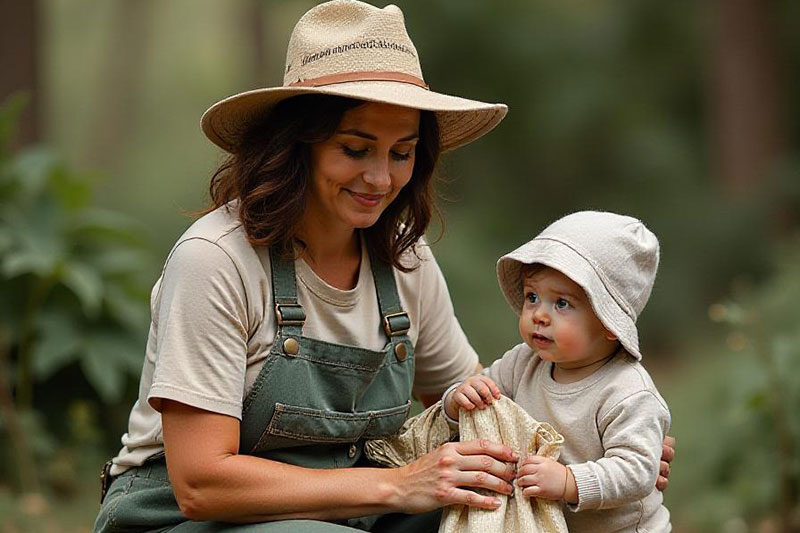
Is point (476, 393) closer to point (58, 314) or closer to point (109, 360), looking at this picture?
point (109, 360)

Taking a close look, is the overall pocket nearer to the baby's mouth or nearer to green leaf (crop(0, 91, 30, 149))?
the baby's mouth

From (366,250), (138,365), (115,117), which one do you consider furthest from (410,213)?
(115,117)

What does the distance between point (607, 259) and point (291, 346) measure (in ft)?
Result: 2.53

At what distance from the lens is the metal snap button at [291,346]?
9.00ft

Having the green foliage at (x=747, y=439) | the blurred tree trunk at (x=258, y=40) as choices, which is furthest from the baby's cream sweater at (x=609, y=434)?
the blurred tree trunk at (x=258, y=40)

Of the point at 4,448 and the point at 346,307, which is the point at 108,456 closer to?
the point at 4,448

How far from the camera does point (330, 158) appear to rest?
111 inches

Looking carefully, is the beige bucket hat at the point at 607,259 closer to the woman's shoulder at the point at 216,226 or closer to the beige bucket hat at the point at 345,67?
the beige bucket hat at the point at 345,67

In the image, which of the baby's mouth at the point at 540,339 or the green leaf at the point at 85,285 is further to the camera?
the green leaf at the point at 85,285

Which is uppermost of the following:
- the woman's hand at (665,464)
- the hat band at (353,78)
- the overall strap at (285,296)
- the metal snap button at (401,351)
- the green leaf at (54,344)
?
the hat band at (353,78)

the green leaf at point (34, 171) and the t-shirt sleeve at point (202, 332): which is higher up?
the green leaf at point (34, 171)

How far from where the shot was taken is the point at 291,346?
2.75 meters

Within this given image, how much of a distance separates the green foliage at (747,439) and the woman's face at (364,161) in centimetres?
161

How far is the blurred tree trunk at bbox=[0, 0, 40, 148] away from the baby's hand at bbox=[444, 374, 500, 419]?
473 cm
